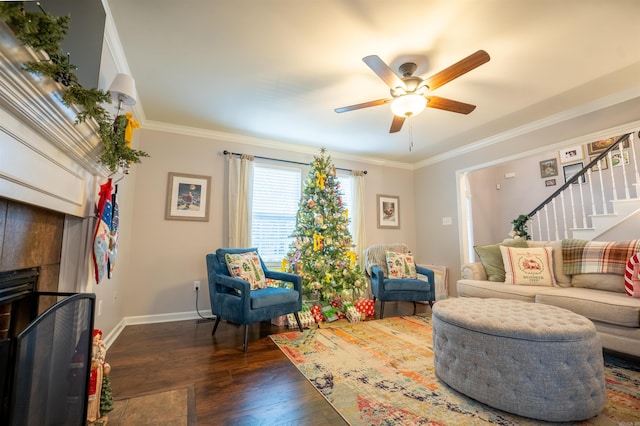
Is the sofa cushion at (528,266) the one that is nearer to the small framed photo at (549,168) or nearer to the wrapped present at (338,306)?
the wrapped present at (338,306)

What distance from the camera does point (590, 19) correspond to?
187 cm

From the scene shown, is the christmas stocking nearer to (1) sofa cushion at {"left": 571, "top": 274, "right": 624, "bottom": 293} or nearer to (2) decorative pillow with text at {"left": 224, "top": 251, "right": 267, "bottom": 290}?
(2) decorative pillow with text at {"left": 224, "top": 251, "right": 267, "bottom": 290}

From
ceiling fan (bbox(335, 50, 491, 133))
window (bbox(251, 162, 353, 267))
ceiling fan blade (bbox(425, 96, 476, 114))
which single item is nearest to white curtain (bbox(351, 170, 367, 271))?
window (bbox(251, 162, 353, 267))

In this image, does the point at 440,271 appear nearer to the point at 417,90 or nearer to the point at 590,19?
the point at 417,90

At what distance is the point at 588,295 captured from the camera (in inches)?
92.1

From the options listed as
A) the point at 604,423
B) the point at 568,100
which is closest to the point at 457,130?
the point at 568,100

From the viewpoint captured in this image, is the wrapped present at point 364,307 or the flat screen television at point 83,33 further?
the wrapped present at point 364,307

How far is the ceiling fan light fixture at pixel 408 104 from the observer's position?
7.50 feet

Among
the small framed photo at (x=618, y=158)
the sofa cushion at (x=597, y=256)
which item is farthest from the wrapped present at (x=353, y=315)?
the small framed photo at (x=618, y=158)

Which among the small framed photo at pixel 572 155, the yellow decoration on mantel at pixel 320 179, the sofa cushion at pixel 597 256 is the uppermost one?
the small framed photo at pixel 572 155

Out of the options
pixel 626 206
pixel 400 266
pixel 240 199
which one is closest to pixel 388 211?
pixel 400 266

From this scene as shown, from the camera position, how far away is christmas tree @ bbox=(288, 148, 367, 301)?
346 cm

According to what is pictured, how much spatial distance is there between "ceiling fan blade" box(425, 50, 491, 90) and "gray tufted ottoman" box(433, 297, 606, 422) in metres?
1.66

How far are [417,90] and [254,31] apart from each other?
1396 mm
